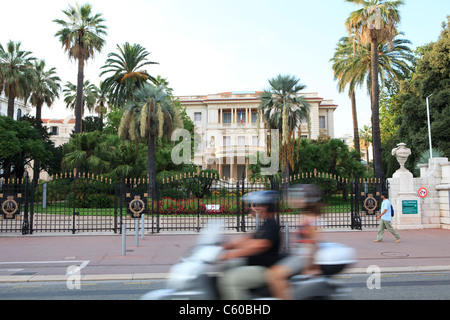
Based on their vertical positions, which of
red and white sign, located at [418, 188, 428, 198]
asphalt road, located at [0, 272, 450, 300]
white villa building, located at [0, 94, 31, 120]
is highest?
white villa building, located at [0, 94, 31, 120]

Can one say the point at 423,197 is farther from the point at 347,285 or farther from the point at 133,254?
the point at 133,254

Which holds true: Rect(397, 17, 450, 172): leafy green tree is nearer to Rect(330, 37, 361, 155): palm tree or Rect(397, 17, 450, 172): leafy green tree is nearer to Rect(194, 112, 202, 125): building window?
Rect(330, 37, 361, 155): palm tree

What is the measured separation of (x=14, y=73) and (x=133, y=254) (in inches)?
1223

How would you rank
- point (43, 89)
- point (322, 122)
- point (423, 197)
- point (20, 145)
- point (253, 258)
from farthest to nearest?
point (322, 122)
point (43, 89)
point (20, 145)
point (423, 197)
point (253, 258)

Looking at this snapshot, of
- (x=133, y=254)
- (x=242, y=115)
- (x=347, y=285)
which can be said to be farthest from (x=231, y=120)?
(x=347, y=285)

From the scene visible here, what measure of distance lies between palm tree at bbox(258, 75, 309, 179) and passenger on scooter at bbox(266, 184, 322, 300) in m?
21.4

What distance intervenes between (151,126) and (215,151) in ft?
114

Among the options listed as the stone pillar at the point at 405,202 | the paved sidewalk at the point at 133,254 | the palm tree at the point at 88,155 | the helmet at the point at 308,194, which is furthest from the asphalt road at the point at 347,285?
the palm tree at the point at 88,155

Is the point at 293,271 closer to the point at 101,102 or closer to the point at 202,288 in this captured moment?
the point at 202,288

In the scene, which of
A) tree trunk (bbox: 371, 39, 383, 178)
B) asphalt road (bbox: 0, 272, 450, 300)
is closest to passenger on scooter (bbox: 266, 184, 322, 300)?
asphalt road (bbox: 0, 272, 450, 300)

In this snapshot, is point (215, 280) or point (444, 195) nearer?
point (215, 280)

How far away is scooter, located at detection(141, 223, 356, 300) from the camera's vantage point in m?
3.86

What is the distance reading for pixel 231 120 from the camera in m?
64.9
